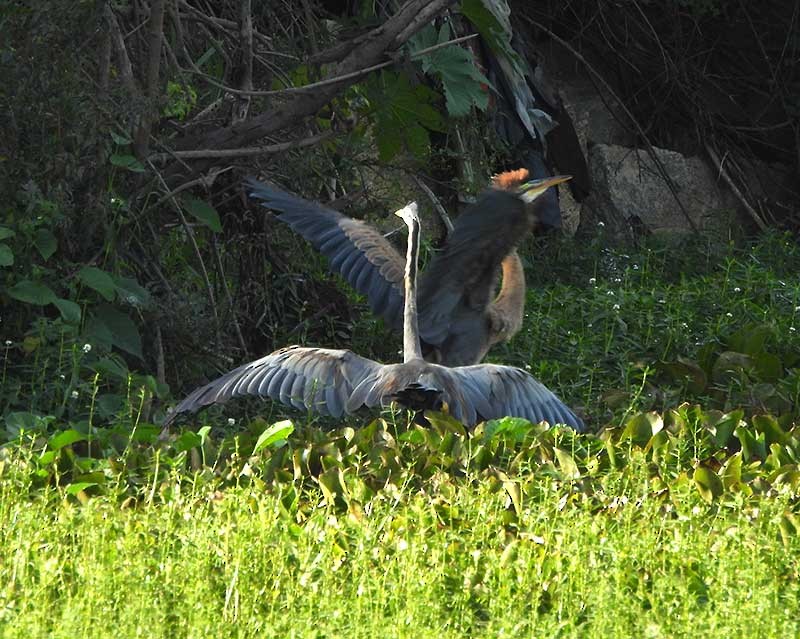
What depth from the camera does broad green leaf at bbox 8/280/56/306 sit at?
5.92m

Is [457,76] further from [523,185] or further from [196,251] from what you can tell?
[196,251]

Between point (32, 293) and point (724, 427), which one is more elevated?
point (32, 293)

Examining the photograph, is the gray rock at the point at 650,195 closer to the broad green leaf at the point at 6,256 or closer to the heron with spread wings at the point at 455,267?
the heron with spread wings at the point at 455,267

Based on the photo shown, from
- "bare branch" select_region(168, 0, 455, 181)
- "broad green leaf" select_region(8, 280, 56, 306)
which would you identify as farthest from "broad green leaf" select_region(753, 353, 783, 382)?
"broad green leaf" select_region(8, 280, 56, 306)

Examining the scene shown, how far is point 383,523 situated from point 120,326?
263 cm

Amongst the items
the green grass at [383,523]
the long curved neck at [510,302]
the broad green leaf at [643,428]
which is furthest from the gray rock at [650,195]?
Answer: the broad green leaf at [643,428]

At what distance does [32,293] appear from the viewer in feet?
19.5

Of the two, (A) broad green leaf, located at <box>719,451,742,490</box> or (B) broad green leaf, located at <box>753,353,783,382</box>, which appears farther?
(B) broad green leaf, located at <box>753,353,783,382</box>

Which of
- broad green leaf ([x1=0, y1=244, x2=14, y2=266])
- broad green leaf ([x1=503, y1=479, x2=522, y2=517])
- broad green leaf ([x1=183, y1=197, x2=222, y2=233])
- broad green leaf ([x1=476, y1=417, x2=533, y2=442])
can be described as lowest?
broad green leaf ([x1=476, y1=417, x2=533, y2=442])

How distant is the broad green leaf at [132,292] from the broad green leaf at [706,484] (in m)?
2.60

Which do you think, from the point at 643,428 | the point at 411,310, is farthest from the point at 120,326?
the point at 643,428

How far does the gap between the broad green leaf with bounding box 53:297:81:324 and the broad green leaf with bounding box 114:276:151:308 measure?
24 cm

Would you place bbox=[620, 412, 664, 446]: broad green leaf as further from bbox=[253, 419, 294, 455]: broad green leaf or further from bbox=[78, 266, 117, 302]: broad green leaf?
bbox=[78, 266, 117, 302]: broad green leaf

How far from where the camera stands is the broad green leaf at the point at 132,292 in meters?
6.14
